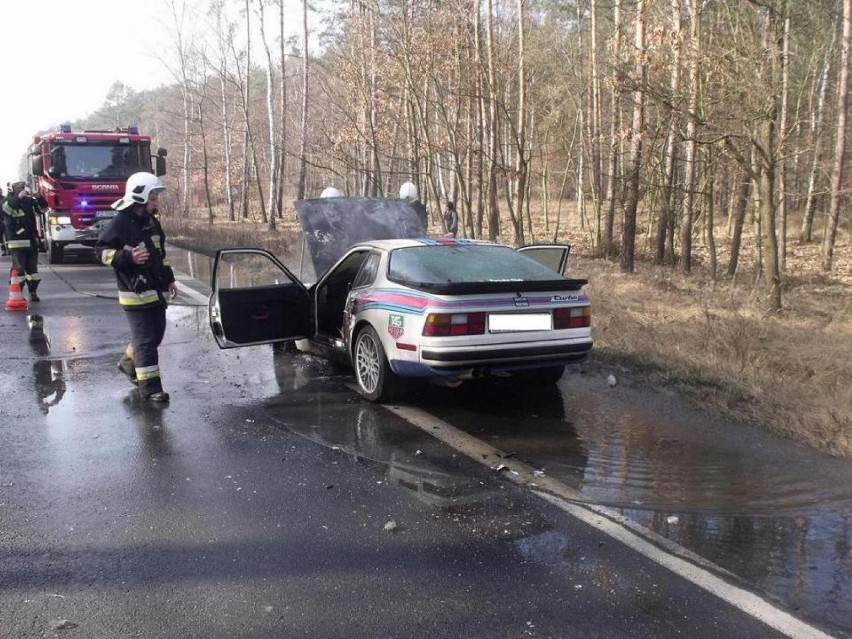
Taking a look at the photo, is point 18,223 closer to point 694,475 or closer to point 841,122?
point 694,475

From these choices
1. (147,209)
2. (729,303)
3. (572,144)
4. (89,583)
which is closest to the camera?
(89,583)

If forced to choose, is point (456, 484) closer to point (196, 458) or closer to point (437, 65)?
point (196, 458)

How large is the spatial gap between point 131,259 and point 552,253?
404cm

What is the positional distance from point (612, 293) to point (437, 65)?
7.74 meters

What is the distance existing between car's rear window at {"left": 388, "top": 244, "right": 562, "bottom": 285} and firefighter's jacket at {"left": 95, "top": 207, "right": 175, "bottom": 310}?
6.76ft

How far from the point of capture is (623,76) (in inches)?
420

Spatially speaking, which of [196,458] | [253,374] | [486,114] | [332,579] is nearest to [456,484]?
[332,579]

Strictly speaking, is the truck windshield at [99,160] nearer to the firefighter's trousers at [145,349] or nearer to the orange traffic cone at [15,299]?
the orange traffic cone at [15,299]

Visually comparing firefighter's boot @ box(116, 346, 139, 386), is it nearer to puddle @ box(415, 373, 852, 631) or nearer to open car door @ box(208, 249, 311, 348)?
open car door @ box(208, 249, 311, 348)

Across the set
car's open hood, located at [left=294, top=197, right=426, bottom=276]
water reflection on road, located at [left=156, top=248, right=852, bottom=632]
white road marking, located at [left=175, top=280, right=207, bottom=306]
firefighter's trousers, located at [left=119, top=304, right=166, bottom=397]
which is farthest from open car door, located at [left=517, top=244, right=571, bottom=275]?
white road marking, located at [left=175, top=280, right=207, bottom=306]

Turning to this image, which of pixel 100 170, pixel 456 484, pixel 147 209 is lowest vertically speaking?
pixel 456 484

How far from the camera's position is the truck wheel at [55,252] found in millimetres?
17172

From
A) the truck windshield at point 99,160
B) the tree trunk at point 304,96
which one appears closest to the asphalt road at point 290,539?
the truck windshield at point 99,160

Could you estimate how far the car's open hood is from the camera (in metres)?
8.79
